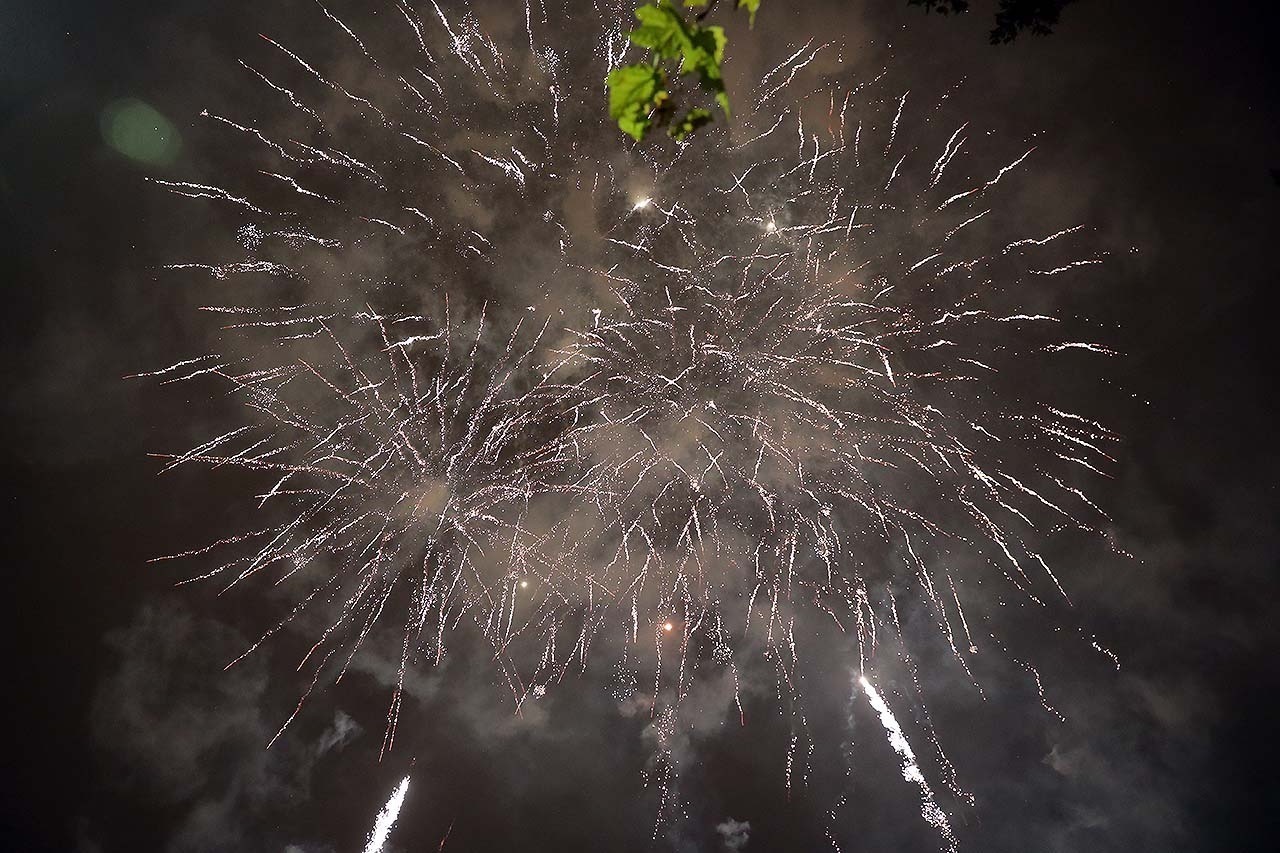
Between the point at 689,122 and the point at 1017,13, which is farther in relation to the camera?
the point at 1017,13

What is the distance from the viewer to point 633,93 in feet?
10.5

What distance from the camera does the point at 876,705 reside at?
31422 mm

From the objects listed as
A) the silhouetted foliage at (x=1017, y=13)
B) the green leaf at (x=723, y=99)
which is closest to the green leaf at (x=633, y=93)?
the green leaf at (x=723, y=99)

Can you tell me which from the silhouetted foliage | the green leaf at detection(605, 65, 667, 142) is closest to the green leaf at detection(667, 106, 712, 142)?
the green leaf at detection(605, 65, 667, 142)

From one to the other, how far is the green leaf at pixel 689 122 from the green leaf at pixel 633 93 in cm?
35

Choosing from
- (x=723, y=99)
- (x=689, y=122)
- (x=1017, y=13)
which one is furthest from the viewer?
(x=1017, y=13)

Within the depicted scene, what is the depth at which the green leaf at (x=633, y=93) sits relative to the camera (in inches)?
124

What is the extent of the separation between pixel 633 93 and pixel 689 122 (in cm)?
64

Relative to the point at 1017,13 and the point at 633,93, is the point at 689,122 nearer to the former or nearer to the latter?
the point at 633,93

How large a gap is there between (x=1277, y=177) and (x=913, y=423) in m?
7.22

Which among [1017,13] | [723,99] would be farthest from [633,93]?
[1017,13]

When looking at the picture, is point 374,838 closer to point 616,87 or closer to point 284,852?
point 284,852

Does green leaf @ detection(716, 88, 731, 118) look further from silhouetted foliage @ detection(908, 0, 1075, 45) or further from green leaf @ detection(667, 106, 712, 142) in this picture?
silhouetted foliage @ detection(908, 0, 1075, 45)

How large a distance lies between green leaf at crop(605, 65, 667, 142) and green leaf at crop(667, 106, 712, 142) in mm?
355
